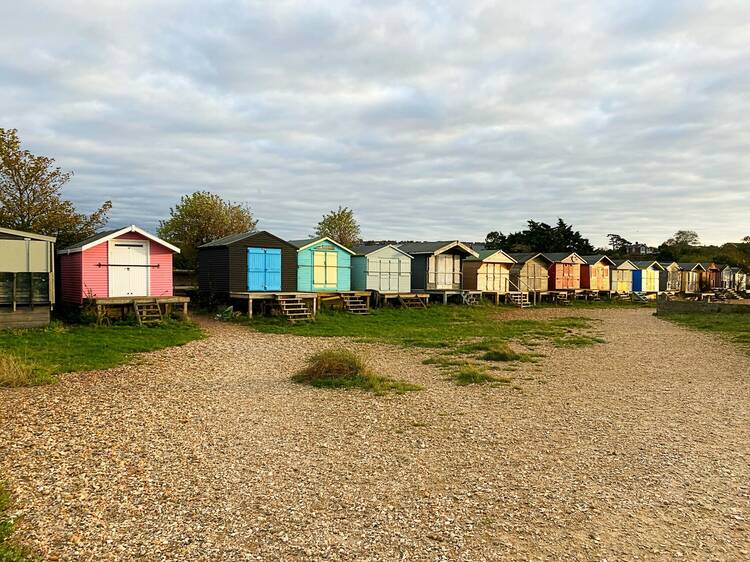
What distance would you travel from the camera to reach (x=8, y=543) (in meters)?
4.73

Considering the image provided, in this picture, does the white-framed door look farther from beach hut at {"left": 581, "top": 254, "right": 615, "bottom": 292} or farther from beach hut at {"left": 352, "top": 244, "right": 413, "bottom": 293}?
beach hut at {"left": 581, "top": 254, "right": 615, "bottom": 292}

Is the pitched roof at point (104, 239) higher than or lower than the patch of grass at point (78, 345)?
higher

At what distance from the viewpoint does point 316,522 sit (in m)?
5.33

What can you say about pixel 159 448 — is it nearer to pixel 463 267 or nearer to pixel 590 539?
pixel 590 539

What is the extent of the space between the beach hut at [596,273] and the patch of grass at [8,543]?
44918mm

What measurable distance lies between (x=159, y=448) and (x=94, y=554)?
9.33 feet

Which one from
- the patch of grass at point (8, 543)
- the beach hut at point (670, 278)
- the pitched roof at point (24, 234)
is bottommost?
the patch of grass at point (8, 543)

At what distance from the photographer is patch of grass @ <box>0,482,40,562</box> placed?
445 centimetres

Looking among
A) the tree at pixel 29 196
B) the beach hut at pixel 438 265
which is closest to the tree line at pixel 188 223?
the tree at pixel 29 196

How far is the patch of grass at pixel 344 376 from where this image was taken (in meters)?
11.3

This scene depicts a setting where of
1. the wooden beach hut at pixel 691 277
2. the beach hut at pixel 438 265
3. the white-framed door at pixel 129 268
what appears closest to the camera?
the white-framed door at pixel 129 268

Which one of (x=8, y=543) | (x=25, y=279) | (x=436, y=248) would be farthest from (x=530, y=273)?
(x=8, y=543)

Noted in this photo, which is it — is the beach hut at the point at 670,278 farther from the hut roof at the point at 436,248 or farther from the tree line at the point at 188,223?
the hut roof at the point at 436,248

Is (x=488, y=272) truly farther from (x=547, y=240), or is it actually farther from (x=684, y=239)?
(x=684, y=239)
